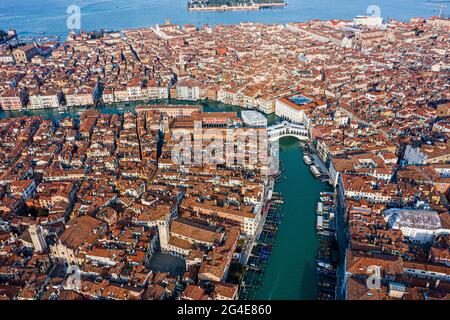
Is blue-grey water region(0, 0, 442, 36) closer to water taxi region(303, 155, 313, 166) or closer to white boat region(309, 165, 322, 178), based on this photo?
water taxi region(303, 155, 313, 166)

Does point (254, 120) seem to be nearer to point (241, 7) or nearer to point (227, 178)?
point (227, 178)

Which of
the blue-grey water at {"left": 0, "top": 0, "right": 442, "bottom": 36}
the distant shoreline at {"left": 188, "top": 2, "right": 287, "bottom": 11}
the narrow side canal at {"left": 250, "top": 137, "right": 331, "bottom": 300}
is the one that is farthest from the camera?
the distant shoreline at {"left": 188, "top": 2, "right": 287, "bottom": 11}

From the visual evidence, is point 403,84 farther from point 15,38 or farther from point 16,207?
point 15,38

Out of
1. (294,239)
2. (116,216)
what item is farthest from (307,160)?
(116,216)

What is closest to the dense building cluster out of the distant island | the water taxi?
the water taxi

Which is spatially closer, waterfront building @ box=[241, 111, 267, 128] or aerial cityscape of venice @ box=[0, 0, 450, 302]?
aerial cityscape of venice @ box=[0, 0, 450, 302]

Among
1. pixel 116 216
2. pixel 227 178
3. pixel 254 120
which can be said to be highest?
pixel 254 120
